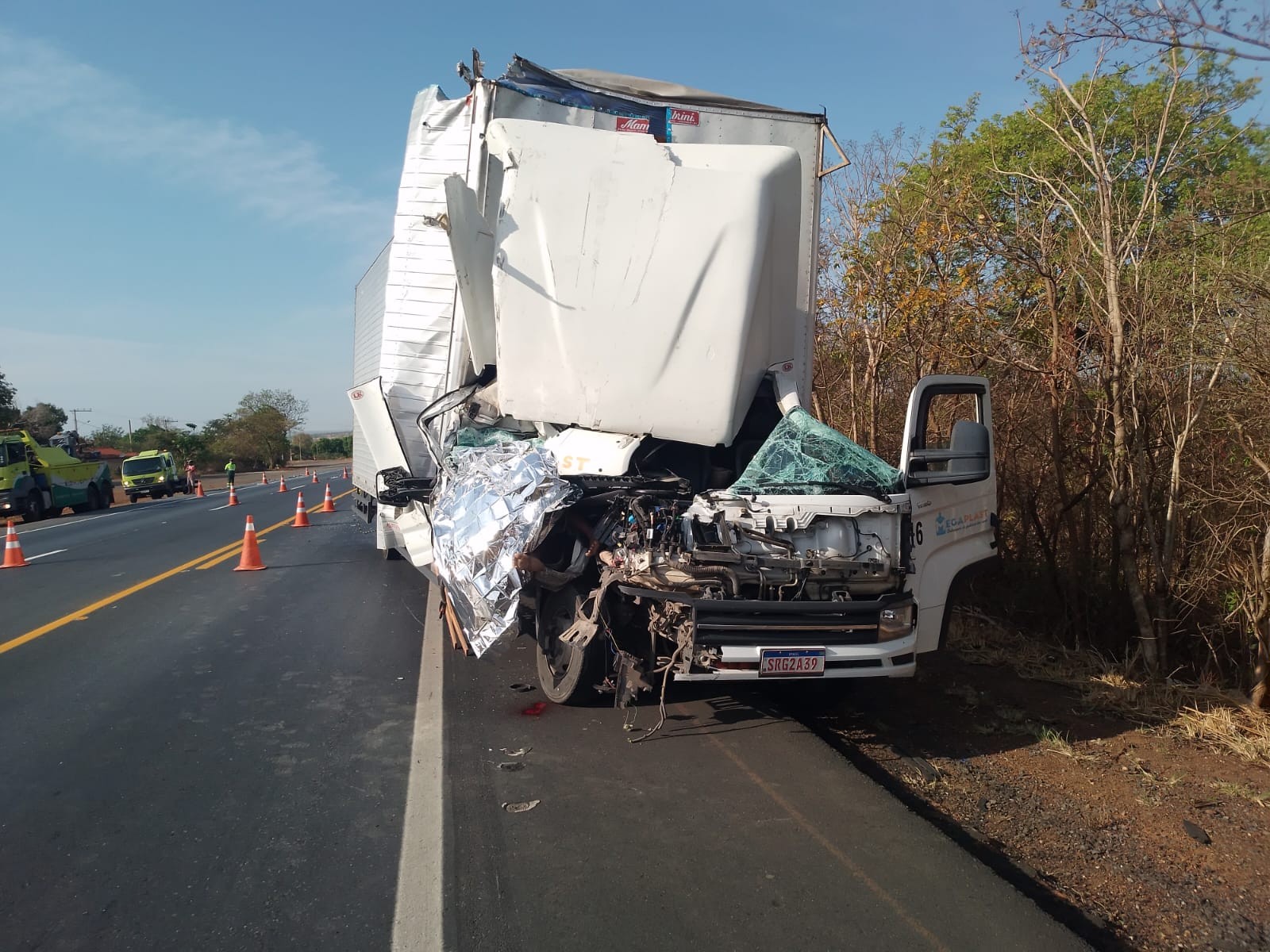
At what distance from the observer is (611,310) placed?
5633 mm

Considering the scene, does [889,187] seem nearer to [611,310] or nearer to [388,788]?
[611,310]

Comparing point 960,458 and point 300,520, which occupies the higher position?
point 960,458

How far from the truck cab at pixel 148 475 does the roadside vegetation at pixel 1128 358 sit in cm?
3403

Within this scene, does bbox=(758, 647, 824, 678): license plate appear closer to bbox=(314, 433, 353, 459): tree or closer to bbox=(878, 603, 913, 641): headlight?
bbox=(878, 603, 913, 641): headlight

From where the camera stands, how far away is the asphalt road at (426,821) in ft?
10.2

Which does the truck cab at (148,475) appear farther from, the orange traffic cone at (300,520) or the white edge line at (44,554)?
the white edge line at (44,554)

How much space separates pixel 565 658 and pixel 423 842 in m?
1.98

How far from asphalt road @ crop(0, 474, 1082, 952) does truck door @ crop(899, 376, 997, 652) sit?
105 centimetres

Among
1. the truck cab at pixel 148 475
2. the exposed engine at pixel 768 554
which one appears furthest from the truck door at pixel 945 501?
the truck cab at pixel 148 475

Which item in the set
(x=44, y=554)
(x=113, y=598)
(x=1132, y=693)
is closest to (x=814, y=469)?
(x=1132, y=693)

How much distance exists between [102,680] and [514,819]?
401 centimetres

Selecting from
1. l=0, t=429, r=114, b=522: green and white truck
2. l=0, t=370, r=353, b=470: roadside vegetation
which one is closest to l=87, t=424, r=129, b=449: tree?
l=0, t=370, r=353, b=470: roadside vegetation

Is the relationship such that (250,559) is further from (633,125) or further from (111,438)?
(111,438)

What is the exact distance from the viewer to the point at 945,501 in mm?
5082
